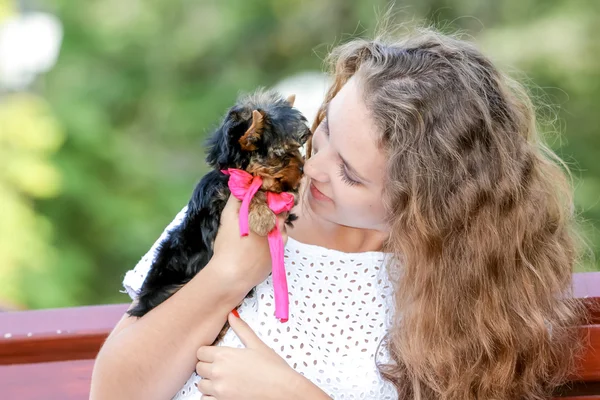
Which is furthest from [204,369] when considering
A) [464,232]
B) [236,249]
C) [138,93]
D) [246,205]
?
[138,93]

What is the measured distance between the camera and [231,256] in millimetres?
1425

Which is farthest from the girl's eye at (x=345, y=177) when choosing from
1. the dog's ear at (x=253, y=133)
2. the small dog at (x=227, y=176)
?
the dog's ear at (x=253, y=133)

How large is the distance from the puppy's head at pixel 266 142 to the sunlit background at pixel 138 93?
2709 mm

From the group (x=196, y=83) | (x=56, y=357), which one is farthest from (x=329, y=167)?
(x=196, y=83)

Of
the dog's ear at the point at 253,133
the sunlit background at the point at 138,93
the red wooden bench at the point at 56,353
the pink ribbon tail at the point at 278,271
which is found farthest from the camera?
the sunlit background at the point at 138,93

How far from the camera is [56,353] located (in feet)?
5.56

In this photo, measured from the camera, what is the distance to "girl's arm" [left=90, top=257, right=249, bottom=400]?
142cm

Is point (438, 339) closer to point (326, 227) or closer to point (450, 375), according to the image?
point (450, 375)

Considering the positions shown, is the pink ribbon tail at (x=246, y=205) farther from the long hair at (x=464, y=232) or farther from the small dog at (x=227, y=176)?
the long hair at (x=464, y=232)

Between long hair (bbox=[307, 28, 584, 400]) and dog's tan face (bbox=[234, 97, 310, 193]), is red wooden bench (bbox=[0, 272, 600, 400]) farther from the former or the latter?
dog's tan face (bbox=[234, 97, 310, 193])

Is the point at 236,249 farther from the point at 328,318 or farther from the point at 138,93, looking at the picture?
the point at 138,93

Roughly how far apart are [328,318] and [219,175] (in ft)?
1.28

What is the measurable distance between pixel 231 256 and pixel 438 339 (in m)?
0.46

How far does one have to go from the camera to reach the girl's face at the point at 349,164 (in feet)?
4.76
